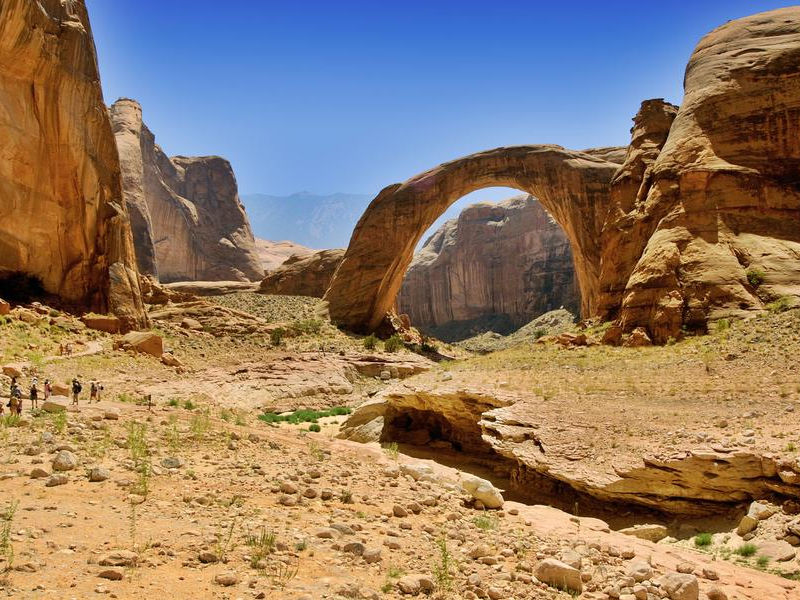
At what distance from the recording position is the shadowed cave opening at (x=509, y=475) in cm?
889

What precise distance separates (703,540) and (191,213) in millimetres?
66810

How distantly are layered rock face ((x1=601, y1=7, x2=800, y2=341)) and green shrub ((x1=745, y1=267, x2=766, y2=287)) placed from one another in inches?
1.4

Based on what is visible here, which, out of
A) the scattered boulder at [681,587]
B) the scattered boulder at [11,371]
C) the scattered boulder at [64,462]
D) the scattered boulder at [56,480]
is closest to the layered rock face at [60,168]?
the scattered boulder at [11,371]

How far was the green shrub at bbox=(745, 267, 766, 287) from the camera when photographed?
18.1 meters

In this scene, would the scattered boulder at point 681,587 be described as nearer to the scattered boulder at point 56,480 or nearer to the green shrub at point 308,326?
the scattered boulder at point 56,480

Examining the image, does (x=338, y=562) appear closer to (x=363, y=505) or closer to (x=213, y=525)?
(x=213, y=525)

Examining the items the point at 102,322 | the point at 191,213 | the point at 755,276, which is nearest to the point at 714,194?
the point at 755,276

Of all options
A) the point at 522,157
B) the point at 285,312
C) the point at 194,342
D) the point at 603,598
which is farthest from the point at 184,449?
the point at 522,157

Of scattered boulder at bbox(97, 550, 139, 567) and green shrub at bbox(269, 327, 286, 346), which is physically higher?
scattered boulder at bbox(97, 550, 139, 567)

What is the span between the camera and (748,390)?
11797 millimetres

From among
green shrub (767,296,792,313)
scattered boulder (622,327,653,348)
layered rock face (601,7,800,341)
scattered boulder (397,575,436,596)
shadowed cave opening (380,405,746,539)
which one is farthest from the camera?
scattered boulder (622,327,653,348)

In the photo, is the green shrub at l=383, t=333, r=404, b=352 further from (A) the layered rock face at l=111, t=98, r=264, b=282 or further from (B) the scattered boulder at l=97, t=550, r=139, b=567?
(A) the layered rock face at l=111, t=98, r=264, b=282

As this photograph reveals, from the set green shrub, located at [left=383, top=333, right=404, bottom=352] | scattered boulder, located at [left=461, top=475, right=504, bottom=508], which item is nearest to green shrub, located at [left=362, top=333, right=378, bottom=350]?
green shrub, located at [left=383, top=333, right=404, bottom=352]

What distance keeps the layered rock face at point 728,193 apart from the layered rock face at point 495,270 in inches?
1311
